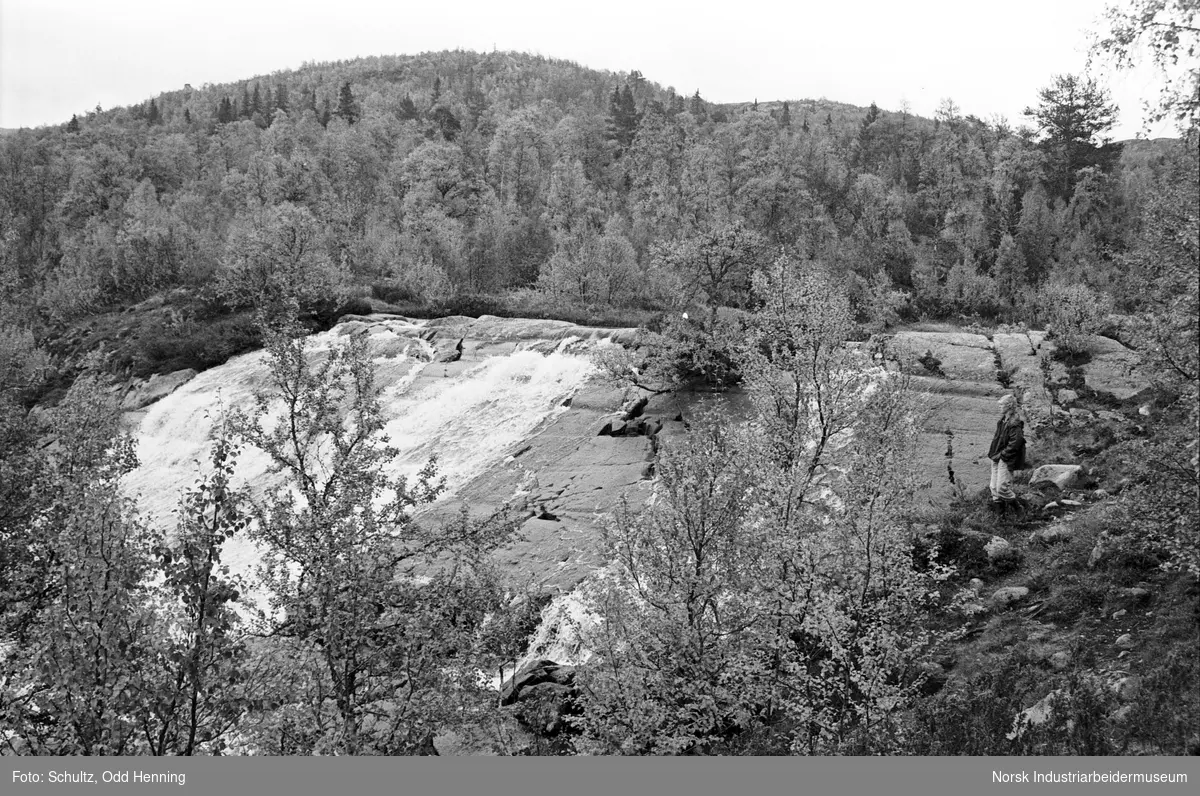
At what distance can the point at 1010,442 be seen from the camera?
63.3 feet

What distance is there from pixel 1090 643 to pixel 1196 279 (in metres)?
6.58

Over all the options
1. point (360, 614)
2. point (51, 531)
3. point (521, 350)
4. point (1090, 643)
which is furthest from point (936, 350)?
point (51, 531)

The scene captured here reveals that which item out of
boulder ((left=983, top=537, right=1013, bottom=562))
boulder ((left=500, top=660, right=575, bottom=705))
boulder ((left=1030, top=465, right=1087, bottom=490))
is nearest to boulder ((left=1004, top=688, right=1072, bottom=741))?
boulder ((left=983, top=537, right=1013, bottom=562))

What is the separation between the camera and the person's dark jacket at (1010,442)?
19250 mm

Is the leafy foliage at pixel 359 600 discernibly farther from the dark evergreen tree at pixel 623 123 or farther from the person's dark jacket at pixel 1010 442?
the dark evergreen tree at pixel 623 123

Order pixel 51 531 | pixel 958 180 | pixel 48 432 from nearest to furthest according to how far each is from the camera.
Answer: pixel 51 531, pixel 48 432, pixel 958 180

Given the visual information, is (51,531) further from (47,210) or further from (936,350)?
(47,210)

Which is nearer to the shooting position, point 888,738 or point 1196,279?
point 1196,279

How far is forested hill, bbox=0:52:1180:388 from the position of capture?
46250mm

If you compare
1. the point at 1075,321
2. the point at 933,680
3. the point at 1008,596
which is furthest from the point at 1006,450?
the point at 1075,321

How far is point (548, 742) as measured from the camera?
1509 cm

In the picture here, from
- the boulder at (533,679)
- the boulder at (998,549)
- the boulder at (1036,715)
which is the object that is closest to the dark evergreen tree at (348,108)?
the boulder at (533,679)

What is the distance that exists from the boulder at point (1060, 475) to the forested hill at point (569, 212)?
566 centimetres

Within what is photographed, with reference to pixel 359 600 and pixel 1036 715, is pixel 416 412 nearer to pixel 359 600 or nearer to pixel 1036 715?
pixel 359 600
